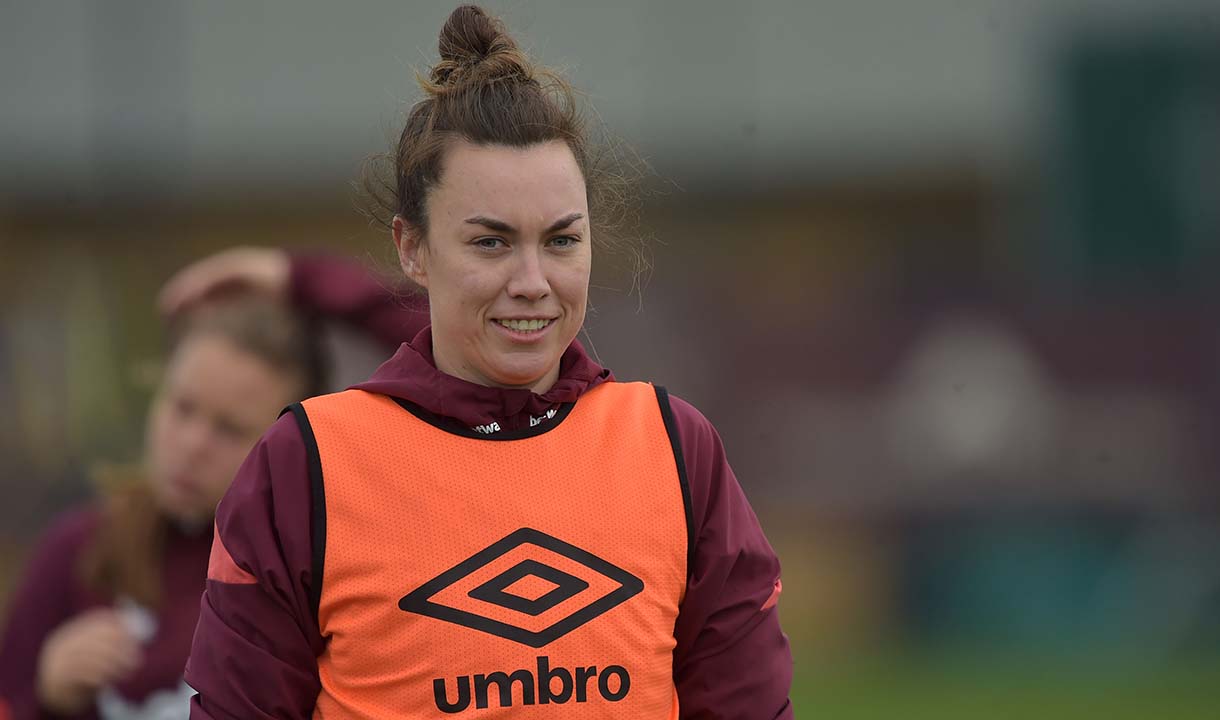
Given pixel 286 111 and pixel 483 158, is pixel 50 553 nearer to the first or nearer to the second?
pixel 483 158

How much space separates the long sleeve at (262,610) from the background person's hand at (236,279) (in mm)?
1618

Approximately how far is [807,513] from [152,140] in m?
6.09

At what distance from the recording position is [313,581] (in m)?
2.40

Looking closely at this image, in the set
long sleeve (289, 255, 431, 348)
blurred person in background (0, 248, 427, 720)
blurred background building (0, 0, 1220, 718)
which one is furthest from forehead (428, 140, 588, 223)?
blurred background building (0, 0, 1220, 718)

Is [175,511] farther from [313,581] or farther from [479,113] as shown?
[479,113]

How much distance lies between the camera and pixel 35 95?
48.1 ft

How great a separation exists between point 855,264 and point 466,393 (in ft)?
33.2

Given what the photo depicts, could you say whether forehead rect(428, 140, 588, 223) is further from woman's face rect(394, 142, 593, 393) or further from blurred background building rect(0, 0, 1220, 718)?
blurred background building rect(0, 0, 1220, 718)

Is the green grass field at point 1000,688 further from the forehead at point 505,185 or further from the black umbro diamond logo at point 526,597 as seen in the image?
the forehead at point 505,185

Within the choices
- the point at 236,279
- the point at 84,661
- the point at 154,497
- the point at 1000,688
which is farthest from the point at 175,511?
the point at 1000,688

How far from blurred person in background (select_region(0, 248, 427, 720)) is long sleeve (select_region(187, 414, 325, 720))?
4.34ft

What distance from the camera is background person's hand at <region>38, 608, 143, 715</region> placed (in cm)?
380

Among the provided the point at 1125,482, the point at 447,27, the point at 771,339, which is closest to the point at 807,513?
the point at 771,339

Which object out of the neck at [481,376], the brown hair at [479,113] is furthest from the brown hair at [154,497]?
the neck at [481,376]
